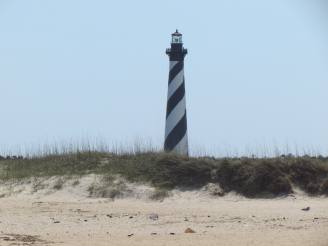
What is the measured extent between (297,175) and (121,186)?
3.82 m

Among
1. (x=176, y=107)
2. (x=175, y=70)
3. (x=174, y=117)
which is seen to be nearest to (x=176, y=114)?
(x=174, y=117)

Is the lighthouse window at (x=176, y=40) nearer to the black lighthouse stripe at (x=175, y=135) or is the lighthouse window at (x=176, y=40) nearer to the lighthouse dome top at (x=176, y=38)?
the lighthouse dome top at (x=176, y=38)

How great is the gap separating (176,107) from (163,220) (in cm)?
1192

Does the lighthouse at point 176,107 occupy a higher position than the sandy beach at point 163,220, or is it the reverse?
the lighthouse at point 176,107

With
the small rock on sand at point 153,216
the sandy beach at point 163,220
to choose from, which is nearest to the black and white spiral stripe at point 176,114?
the sandy beach at point 163,220

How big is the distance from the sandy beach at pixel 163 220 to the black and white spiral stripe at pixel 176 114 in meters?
8.03

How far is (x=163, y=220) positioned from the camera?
11.9m

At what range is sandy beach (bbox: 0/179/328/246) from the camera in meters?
9.53

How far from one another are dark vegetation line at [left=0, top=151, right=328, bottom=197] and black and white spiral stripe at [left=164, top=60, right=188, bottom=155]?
241 inches

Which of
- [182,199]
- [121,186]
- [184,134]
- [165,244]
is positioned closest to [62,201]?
[121,186]

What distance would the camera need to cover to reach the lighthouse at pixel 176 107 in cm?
2338

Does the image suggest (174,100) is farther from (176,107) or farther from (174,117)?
(174,117)

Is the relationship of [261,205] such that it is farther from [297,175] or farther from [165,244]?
[165,244]

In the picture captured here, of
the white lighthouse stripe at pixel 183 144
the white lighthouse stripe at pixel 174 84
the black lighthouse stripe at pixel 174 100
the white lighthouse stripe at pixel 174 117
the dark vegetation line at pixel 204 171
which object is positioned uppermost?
the white lighthouse stripe at pixel 174 84
